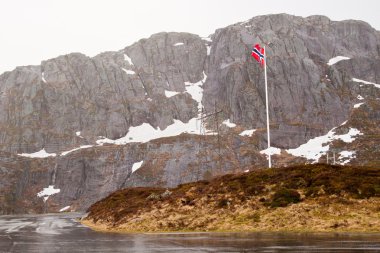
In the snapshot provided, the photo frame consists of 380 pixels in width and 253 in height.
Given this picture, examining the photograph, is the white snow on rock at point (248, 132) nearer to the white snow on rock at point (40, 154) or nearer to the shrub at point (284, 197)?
the white snow on rock at point (40, 154)

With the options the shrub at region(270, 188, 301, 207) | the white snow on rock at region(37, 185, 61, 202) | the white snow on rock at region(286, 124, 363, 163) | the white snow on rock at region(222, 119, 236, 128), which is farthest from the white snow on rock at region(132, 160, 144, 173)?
the shrub at region(270, 188, 301, 207)

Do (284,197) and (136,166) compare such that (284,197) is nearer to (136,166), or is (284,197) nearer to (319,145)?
(136,166)

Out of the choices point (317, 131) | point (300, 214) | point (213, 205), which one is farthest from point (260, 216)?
point (317, 131)

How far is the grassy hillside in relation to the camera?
32.3 meters

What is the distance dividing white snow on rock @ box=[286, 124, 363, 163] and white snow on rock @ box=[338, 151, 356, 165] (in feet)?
22.5

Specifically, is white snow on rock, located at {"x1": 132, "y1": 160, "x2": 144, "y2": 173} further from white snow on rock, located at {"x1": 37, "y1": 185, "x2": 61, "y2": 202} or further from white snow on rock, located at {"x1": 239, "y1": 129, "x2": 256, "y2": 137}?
white snow on rock, located at {"x1": 239, "y1": 129, "x2": 256, "y2": 137}

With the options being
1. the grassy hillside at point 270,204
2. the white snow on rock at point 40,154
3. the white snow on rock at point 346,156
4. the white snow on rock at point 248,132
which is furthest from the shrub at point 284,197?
the white snow on rock at point 40,154

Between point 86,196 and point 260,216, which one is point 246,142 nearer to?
point 86,196

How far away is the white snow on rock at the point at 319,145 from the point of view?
509ft

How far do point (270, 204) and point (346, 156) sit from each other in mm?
118606

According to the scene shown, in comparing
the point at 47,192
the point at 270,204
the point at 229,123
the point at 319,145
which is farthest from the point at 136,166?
the point at 270,204

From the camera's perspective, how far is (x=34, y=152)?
19375 centimetres

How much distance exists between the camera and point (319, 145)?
165m

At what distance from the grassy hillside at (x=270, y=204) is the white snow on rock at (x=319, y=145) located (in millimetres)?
113667
